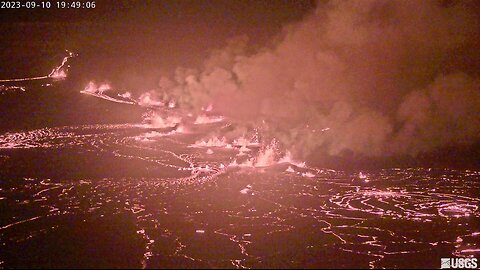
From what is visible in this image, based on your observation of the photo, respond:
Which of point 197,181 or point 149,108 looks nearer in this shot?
point 197,181

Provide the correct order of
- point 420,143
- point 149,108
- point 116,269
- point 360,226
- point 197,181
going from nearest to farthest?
point 116,269 < point 360,226 < point 197,181 < point 420,143 < point 149,108

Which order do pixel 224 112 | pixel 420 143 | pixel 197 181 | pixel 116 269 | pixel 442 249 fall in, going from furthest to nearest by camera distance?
pixel 224 112 < pixel 420 143 < pixel 197 181 < pixel 442 249 < pixel 116 269

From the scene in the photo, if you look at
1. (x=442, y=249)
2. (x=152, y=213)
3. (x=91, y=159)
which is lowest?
(x=442, y=249)

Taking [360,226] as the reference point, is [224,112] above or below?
above

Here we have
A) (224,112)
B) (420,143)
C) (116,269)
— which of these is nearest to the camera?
(116,269)

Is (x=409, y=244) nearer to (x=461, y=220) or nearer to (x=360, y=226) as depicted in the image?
(x=360, y=226)

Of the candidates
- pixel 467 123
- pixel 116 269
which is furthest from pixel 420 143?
pixel 116 269

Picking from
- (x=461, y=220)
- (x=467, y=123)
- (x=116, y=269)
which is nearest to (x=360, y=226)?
(x=461, y=220)

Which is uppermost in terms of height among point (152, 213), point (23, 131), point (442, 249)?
point (23, 131)

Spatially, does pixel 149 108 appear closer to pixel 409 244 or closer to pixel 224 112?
pixel 224 112
